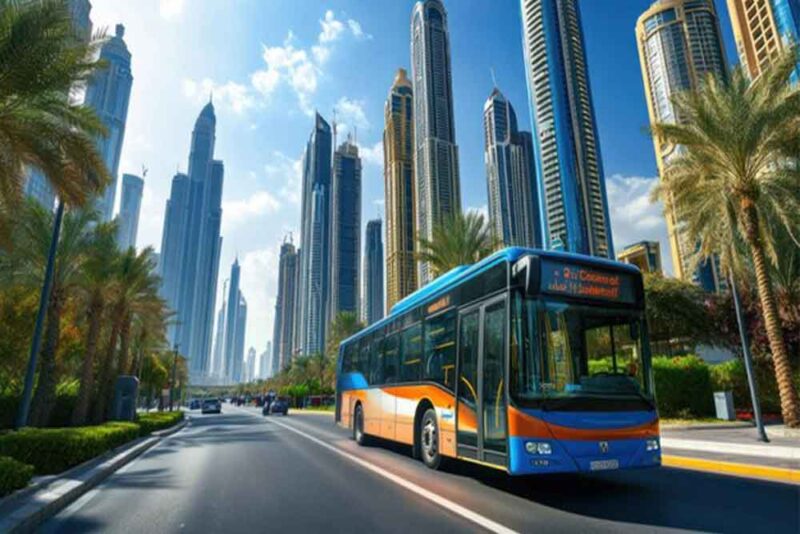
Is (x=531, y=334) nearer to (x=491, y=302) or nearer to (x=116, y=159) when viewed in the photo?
(x=491, y=302)

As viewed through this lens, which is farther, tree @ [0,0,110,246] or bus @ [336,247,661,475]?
tree @ [0,0,110,246]

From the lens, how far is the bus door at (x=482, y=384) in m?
6.70

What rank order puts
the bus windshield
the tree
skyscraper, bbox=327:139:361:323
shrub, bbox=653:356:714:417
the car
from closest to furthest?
the bus windshield, the tree, shrub, bbox=653:356:714:417, the car, skyscraper, bbox=327:139:361:323

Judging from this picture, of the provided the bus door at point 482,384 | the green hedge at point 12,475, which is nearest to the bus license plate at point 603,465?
the bus door at point 482,384

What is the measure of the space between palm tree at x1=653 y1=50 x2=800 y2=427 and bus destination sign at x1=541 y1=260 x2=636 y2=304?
1224cm

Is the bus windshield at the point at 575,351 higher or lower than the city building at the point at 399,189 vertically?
lower

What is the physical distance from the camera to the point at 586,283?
7.18 metres

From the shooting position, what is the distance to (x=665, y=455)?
35.9 feet

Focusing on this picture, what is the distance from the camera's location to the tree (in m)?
9.27

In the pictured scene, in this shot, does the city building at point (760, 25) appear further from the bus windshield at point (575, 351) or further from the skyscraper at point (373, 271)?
the skyscraper at point (373, 271)

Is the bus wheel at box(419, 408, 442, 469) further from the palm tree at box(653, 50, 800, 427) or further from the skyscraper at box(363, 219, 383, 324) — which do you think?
the skyscraper at box(363, 219, 383, 324)

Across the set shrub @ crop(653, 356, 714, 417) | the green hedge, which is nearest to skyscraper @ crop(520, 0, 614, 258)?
shrub @ crop(653, 356, 714, 417)

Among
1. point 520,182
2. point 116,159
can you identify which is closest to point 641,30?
point 520,182

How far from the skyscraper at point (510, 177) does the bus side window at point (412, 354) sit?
120341 mm
